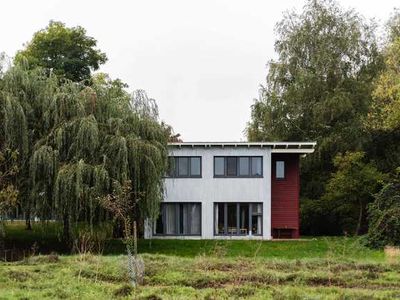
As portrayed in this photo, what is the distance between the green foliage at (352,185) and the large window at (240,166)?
15.5 ft

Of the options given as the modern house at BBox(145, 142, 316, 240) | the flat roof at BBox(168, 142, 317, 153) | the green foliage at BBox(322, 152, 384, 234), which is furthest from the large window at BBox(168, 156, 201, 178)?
the green foliage at BBox(322, 152, 384, 234)

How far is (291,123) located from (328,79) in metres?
3.36

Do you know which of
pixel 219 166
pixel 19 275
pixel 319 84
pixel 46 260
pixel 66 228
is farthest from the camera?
pixel 319 84

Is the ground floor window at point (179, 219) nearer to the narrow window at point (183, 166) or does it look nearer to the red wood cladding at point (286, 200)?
the narrow window at point (183, 166)

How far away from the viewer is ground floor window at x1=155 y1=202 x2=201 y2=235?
1230 inches

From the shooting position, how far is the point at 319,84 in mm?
37969

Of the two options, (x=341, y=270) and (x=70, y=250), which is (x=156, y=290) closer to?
(x=341, y=270)

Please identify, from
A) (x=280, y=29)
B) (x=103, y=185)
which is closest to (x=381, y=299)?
(x=103, y=185)

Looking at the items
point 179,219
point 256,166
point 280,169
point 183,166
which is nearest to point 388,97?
point 280,169

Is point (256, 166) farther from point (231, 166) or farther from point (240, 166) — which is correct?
point (231, 166)

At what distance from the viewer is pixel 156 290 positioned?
12578 millimetres

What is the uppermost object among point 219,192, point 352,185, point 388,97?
point 388,97

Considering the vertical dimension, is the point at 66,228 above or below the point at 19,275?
above

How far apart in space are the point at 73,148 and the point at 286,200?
12.8 meters
